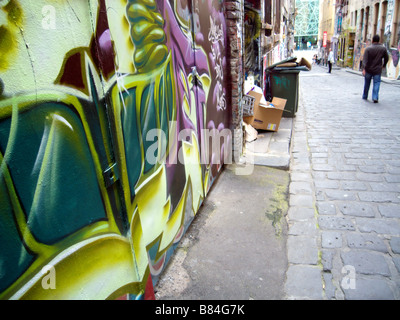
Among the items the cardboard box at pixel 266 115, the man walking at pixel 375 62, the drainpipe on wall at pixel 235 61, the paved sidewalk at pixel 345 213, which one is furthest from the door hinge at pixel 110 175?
the man walking at pixel 375 62

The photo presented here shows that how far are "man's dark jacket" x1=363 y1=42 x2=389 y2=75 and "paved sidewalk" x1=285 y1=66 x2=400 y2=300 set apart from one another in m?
3.12

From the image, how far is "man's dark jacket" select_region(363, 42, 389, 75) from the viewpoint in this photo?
354 inches

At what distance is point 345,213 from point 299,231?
72 cm

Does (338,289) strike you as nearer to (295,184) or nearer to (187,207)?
(187,207)

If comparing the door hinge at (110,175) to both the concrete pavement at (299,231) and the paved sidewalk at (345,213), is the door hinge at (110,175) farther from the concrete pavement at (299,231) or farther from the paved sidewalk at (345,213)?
the paved sidewalk at (345,213)

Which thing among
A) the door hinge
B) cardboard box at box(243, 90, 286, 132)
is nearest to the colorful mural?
the door hinge

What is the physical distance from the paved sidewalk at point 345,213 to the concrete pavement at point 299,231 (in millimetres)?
10

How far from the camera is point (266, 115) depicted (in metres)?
6.11

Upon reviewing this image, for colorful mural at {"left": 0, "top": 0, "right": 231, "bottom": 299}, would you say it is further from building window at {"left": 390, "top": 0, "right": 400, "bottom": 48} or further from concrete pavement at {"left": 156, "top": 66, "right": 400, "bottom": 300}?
building window at {"left": 390, "top": 0, "right": 400, "bottom": 48}

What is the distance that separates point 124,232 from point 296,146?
4.81m

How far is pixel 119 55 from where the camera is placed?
1.77 m

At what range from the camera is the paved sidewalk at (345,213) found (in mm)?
2441

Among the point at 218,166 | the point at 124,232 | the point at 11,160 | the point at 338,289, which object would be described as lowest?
the point at 338,289
